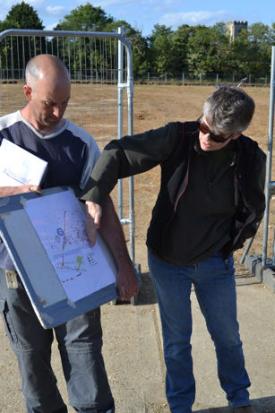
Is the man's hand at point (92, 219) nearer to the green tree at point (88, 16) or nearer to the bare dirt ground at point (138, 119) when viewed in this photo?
the bare dirt ground at point (138, 119)

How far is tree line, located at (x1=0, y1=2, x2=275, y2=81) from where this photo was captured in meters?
65.9

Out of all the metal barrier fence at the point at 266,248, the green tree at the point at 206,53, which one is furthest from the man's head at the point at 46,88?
the green tree at the point at 206,53

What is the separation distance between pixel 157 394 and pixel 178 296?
2.71 ft

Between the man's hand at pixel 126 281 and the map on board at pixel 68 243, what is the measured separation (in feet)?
0.50

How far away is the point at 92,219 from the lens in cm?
239

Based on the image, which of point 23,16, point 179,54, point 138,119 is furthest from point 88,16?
point 138,119

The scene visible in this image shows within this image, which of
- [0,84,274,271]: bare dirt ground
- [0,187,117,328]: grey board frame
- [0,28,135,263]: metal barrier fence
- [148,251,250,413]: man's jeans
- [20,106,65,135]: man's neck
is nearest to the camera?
[0,187,117,328]: grey board frame

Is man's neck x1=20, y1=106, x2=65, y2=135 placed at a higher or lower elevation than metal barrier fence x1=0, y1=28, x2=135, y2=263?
lower

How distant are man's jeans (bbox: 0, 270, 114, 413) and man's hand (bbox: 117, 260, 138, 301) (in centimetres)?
16

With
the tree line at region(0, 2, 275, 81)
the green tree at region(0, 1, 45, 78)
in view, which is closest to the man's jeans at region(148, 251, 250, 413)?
the green tree at region(0, 1, 45, 78)

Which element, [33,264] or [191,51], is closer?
[33,264]

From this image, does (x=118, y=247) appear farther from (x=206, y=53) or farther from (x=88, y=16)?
(x=88, y=16)

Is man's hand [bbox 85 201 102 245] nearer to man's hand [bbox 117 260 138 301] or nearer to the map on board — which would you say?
the map on board

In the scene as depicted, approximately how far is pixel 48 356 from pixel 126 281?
538mm
